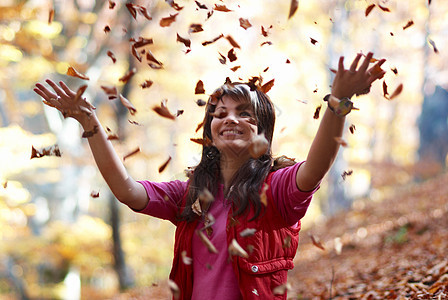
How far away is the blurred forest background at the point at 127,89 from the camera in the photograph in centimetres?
553

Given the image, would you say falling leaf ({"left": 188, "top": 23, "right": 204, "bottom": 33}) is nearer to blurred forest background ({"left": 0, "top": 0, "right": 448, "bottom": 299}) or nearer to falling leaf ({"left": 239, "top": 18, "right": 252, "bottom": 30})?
blurred forest background ({"left": 0, "top": 0, "right": 448, "bottom": 299})

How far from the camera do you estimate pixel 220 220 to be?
1.93m

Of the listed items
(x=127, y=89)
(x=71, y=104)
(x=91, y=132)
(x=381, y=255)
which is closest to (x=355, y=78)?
(x=91, y=132)

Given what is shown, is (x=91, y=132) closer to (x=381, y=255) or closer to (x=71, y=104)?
(x=71, y=104)

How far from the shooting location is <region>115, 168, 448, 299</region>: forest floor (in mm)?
3057

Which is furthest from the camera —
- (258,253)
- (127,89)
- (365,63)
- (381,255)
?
(127,89)

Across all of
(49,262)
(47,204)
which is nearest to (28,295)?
(49,262)

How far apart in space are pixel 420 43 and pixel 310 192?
15421 mm

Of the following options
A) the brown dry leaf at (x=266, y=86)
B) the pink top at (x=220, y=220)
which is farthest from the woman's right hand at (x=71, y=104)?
the brown dry leaf at (x=266, y=86)

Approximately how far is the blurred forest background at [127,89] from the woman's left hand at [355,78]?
0.82 ft

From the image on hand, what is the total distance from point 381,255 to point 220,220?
4458mm

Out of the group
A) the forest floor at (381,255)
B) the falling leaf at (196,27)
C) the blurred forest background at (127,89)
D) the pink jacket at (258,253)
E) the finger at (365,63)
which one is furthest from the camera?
the blurred forest background at (127,89)

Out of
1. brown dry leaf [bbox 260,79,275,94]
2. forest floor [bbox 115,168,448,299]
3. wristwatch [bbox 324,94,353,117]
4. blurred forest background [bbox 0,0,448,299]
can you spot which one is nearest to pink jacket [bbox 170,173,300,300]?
forest floor [bbox 115,168,448,299]

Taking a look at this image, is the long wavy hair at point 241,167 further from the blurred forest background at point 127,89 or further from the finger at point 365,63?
the finger at point 365,63
